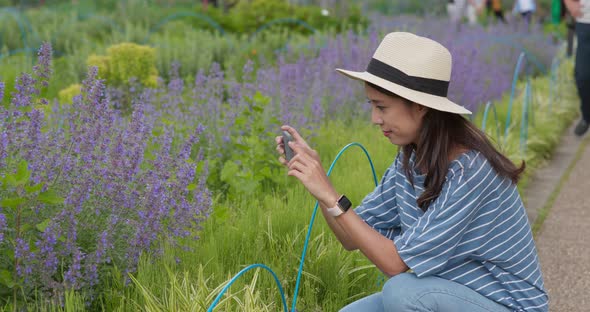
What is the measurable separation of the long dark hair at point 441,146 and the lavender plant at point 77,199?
0.91 meters

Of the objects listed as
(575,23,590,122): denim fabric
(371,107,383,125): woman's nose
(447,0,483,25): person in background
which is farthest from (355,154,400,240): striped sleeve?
(447,0,483,25): person in background

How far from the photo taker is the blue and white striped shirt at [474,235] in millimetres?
2633

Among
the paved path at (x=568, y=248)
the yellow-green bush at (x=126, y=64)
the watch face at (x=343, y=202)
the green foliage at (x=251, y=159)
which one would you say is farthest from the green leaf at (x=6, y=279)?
the yellow-green bush at (x=126, y=64)

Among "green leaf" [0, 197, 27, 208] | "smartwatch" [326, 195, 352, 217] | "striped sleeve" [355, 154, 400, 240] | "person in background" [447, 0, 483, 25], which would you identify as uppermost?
"smartwatch" [326, 195, 352, 217]

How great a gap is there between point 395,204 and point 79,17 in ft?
30.2

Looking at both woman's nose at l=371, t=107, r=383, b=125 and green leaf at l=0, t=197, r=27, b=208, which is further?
woman's nose at l=371, t=107, r=383, b=125

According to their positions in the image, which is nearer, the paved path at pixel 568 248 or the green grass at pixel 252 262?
the green grass at pixel 252 262

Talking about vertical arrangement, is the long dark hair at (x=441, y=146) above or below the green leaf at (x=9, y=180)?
above

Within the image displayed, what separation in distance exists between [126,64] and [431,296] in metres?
5.13

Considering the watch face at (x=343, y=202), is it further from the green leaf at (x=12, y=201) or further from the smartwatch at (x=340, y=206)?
the green leaf at (x=12, y=201)

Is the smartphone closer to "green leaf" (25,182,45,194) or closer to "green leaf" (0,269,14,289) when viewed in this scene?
"green leaf" (25,182,45,194)

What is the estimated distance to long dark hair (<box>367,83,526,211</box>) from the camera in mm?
2725

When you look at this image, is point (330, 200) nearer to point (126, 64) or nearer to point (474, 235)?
point (474, 235)

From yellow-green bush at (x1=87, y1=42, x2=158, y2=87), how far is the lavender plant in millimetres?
3979
